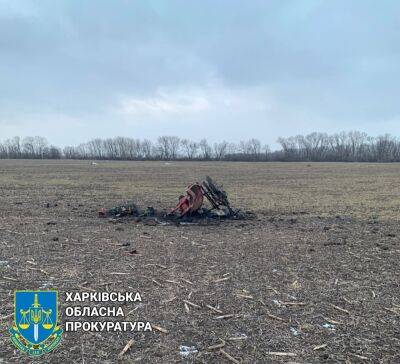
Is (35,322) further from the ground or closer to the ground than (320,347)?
further from the ground

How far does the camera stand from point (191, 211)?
38.9 feet

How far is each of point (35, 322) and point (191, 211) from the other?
762 cm

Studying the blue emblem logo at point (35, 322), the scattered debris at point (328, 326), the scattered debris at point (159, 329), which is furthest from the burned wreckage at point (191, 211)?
the scattered debris at point (328, 326)

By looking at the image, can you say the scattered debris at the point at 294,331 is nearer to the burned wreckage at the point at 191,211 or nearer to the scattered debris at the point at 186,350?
the scattered debris at the point at 186,350

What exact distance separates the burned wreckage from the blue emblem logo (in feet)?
20.6

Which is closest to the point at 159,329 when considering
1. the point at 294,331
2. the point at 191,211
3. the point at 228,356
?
the point at 228,356

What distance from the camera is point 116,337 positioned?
14.0 ft

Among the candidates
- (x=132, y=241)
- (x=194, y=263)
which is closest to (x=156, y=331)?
(x=194, y=263)

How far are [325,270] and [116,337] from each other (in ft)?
13.6

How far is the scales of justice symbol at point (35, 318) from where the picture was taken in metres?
4.36

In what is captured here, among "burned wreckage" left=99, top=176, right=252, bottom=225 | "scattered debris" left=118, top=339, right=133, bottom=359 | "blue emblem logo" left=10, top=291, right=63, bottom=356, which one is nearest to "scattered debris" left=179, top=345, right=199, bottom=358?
"scattered debris" left=118, top=339, right=133, bottom=359

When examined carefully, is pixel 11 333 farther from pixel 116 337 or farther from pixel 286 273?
pixel 286 273

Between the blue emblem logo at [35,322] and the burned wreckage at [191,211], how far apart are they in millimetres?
6276

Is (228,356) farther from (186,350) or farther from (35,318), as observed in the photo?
(35,318)
